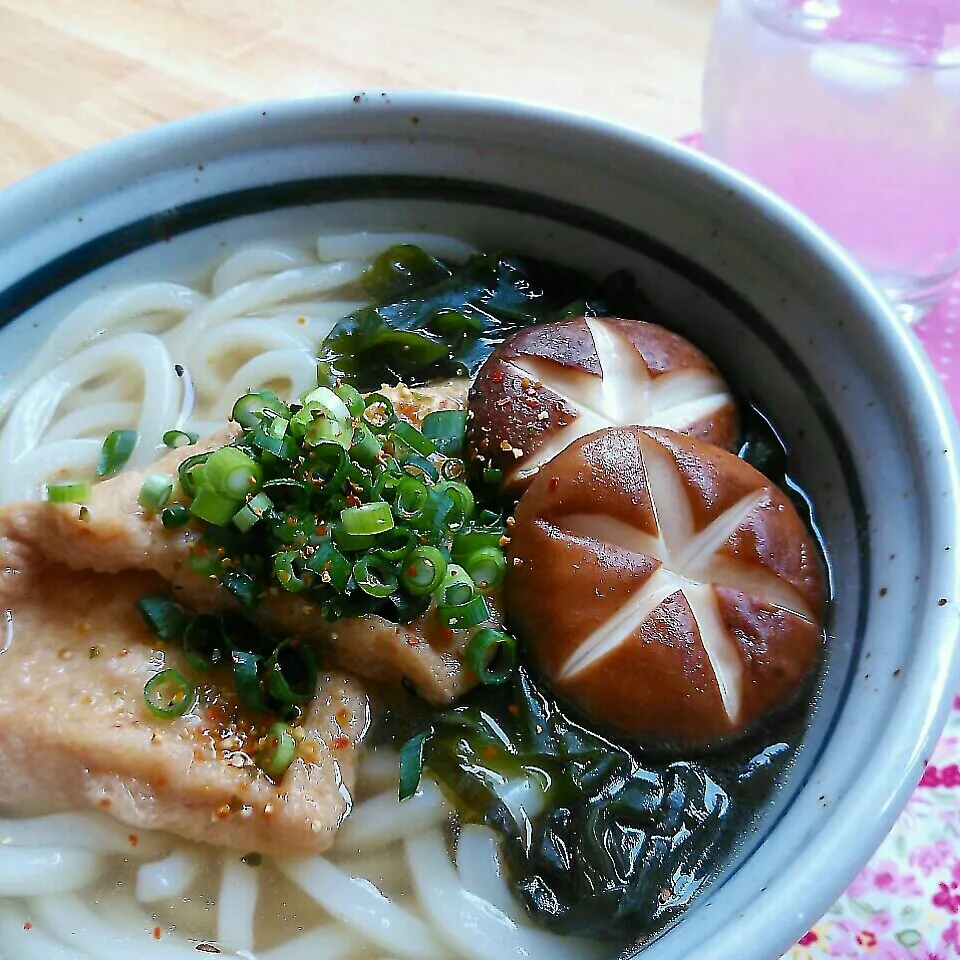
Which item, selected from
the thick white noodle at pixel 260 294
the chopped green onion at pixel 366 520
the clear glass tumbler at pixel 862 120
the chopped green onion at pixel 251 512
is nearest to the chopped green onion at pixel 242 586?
the chopped green onion at pixel 251 512

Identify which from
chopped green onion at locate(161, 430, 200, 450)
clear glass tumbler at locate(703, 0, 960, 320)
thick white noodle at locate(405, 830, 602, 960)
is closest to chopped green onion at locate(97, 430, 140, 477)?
chopped green onion at locate(161, 430, 200, 450)

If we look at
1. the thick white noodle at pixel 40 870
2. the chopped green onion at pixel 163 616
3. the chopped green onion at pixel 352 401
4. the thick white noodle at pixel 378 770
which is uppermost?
the chopped green onion at pixel 352 401

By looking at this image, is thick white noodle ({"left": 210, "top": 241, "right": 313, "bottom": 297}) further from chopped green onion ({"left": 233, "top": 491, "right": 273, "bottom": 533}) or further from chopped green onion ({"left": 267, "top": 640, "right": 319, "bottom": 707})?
chopped green onion ({"left": 267, "top": 640, "right": 319, "bottom": 707})

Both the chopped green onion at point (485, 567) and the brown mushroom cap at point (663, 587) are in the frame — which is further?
the chopped green onion at point (485, 567)

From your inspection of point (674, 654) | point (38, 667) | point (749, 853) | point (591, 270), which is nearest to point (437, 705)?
point (674, 654)

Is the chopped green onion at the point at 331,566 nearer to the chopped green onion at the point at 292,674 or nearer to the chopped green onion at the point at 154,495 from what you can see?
the chopped green onion at the point at 292,674

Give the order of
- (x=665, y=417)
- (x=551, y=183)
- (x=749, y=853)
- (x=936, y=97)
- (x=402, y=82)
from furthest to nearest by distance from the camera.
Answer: (x=402, y=82)
(x=936, y=97)
(x=551, y=183)
(x=665, y=417)
(x=749, y=853)

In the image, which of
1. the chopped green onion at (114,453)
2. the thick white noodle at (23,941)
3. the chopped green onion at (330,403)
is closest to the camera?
the thick white noodle at (23,941)

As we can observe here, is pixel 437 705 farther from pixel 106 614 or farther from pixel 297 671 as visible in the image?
pixel 106 614
